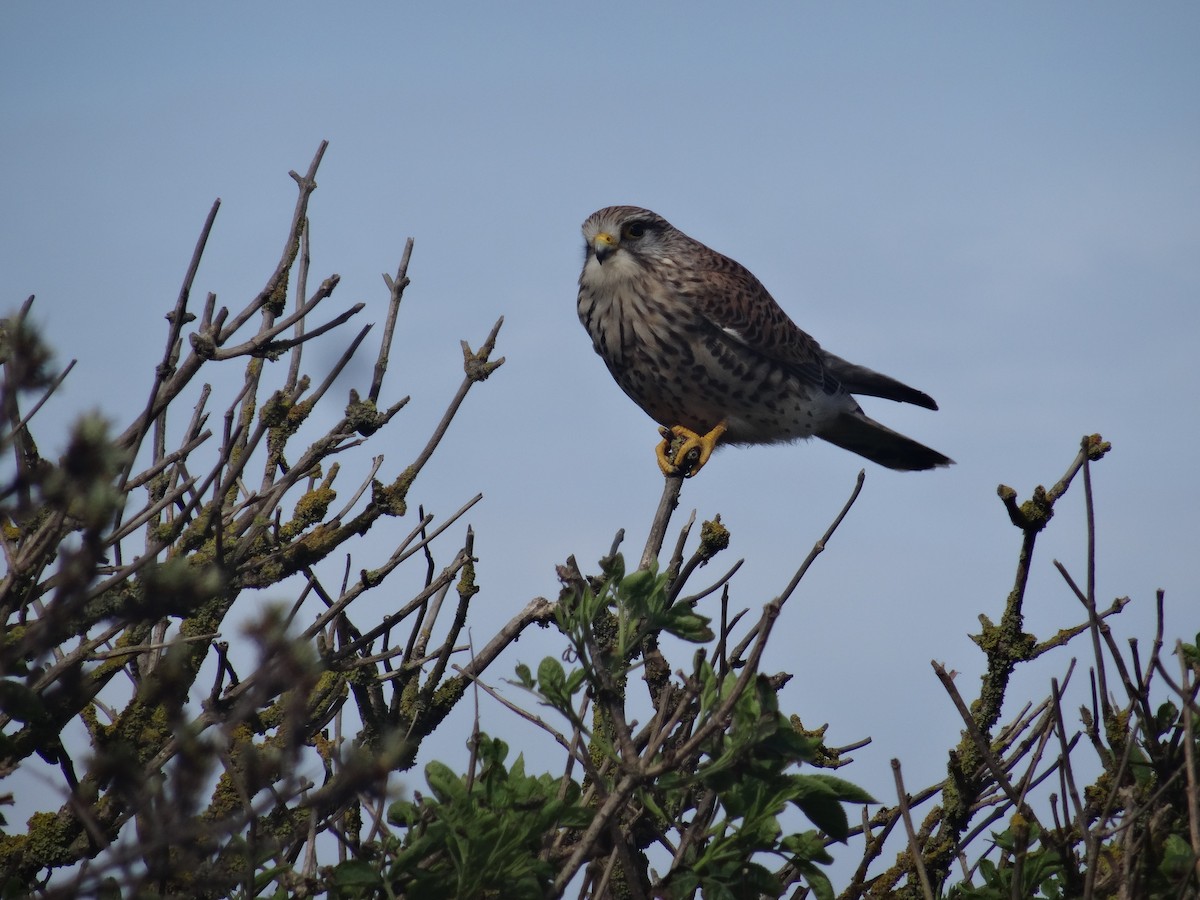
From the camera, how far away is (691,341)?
459 cm

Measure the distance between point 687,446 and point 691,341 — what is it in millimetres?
603

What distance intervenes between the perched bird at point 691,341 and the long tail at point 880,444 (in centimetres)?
22

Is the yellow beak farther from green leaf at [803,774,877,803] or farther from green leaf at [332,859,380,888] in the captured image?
green leaf at [332,859,380,888]

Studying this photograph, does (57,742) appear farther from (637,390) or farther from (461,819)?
(637,390)

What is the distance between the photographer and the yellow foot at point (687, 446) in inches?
167

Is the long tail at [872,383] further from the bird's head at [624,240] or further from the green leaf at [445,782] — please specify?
the green leaf at [445,782]

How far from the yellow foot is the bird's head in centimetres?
67

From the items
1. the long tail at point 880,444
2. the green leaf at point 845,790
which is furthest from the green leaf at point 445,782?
the long tail at point 880,444

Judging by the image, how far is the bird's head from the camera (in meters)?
4.77

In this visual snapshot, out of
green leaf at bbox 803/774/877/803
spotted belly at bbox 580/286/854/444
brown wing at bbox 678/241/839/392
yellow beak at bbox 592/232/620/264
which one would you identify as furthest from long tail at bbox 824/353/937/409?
green leaf at bbox 803/774/877/803

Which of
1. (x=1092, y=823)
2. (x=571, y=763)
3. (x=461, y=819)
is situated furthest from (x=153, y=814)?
(x=1092, y=823)

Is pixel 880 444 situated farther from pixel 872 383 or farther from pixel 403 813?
pixel 403 813

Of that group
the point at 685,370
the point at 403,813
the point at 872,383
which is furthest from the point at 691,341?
the point at 403,813

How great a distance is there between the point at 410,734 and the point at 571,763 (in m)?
0.57
